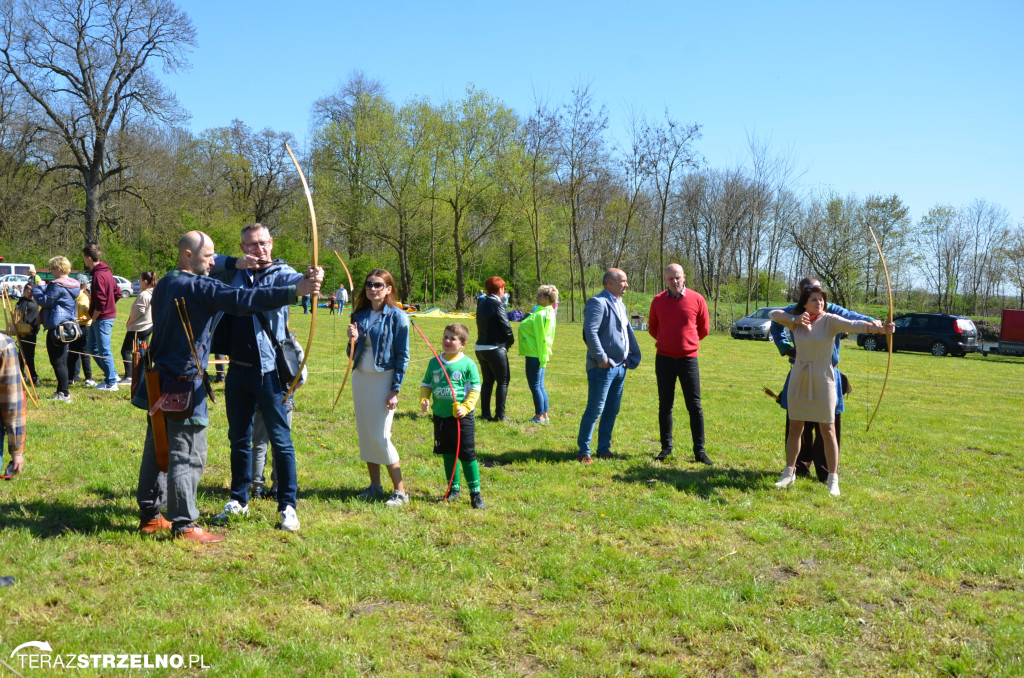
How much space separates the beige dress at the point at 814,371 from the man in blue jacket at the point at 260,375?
4.20 m

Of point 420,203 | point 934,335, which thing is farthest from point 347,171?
point 934,335

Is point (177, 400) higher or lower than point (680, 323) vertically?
lower

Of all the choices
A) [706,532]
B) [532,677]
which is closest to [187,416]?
[532,677]

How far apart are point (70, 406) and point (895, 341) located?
27925 millimetres

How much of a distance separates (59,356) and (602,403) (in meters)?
7.26

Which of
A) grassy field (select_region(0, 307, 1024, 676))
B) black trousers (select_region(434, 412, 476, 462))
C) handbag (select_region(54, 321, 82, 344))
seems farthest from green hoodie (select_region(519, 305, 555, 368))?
handbag (select_region(54, 321, 82, 344))

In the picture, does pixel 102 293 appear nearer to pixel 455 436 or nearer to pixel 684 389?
pixel 455 436

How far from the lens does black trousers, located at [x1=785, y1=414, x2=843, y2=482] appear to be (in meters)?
6.89

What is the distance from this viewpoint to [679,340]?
7.35 meters

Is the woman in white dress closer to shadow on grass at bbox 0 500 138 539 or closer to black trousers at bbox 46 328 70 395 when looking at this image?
shadow on grass at bbox 0 500 138 539

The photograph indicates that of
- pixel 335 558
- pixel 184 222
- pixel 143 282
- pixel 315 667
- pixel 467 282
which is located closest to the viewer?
pixel 315 667

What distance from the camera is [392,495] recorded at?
230 inches

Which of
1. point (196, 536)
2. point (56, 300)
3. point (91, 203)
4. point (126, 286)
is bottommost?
point (196, 536)

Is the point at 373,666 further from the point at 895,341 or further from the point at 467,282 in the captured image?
the point at 467,282
